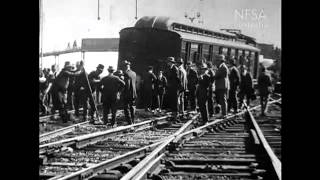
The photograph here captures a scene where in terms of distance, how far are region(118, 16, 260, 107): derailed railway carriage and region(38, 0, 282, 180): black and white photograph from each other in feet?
0.10

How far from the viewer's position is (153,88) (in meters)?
10.9

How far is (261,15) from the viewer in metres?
4.01

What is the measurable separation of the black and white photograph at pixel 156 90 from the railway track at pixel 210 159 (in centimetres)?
1

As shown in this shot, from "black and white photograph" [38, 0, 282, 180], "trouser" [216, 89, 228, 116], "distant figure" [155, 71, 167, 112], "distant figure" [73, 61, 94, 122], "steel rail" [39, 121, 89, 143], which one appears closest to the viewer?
"black and white photograph" [38, 0, 282, 180]

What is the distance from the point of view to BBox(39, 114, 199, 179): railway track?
15.3 feet

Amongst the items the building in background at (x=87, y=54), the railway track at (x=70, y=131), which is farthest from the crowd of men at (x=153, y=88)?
the railway track at (x=70, y=131)

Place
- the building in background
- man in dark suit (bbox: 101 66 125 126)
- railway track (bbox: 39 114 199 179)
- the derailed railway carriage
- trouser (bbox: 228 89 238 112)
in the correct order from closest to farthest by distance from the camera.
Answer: railway track (bbox: 39 114 199 179), the building in background, man in dark suit (bbox: 101 66 125 126), trouser (bbox: 228 89 238 112), the derailed railway carriage

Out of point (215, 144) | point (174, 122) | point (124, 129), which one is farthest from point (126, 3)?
point (174, 122)

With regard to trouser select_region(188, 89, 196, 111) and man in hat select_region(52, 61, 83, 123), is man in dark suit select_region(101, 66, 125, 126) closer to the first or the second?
man in hat select_region(52, 61, 83, 123)

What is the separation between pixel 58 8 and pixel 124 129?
153 inches

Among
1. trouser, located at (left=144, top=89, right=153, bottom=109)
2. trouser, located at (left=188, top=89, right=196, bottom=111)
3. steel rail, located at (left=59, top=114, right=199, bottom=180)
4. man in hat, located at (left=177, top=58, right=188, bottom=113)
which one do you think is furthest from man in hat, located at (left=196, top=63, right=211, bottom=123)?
steel rail, located at (left=59, top=114, right=199, bottom=180)

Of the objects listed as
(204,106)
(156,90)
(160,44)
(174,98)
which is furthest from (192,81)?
(204,106)

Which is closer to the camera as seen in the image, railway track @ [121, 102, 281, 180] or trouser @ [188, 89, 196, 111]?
railway track @ [121, 102, 281, 180]

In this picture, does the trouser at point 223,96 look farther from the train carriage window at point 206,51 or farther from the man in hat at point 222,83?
the train carriage window at point 206,51
